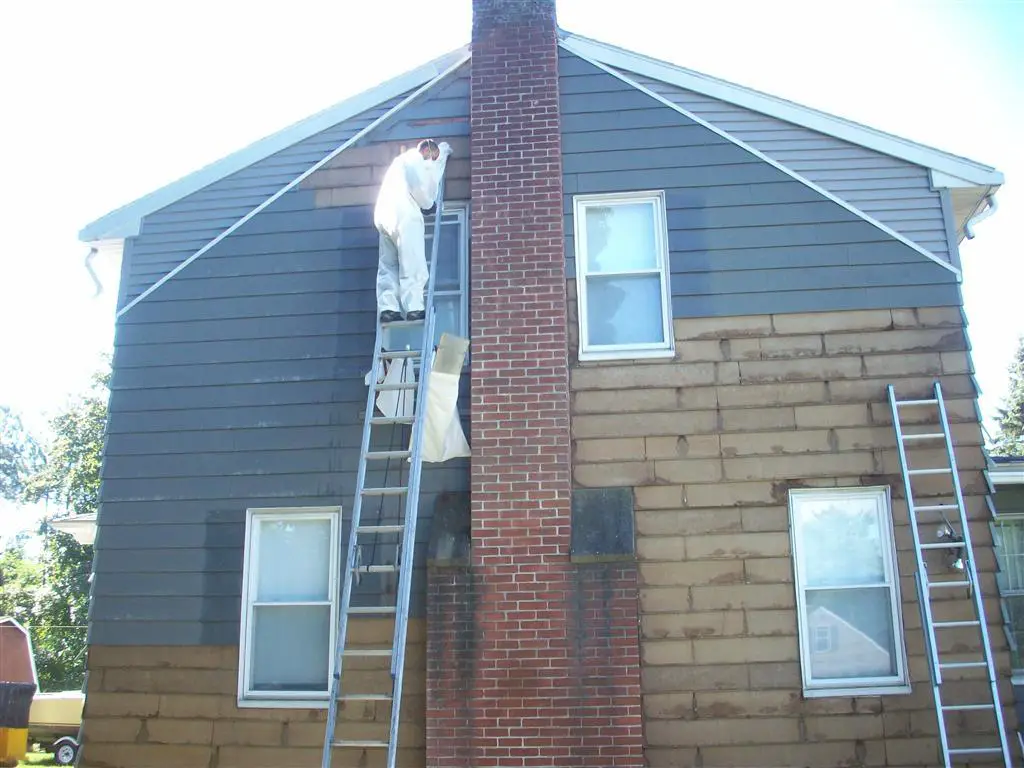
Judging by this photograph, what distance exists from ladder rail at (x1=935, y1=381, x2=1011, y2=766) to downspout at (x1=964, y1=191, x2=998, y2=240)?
1.92 meters

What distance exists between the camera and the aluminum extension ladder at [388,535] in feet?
19.0

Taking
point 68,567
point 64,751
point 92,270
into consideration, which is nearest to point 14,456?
point 68,567

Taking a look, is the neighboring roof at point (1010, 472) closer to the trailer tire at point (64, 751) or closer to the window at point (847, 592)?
the window at point (847, 592)

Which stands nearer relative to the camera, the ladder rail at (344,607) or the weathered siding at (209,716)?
the ladder rail at (344,607)

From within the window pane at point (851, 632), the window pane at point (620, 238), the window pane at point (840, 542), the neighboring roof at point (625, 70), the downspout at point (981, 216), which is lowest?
the window pane at point (851, 632)

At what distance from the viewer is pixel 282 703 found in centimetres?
715

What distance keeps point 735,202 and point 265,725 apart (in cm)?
566

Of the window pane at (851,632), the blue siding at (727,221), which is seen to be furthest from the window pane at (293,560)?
the window pane at (851,632)

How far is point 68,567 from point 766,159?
3249 centimetres

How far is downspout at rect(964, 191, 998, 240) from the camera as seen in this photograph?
26.1ft

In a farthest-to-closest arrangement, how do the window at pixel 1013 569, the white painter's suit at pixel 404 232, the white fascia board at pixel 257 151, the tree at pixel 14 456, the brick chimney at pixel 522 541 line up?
the tree at pixel 14 456, the window at pixel 1013 569, the white fascia board at pixel 257 151, the white painter's suit at pixel 404 232, the brick chimney at pixel 522 541

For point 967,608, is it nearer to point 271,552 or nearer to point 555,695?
point 555,695

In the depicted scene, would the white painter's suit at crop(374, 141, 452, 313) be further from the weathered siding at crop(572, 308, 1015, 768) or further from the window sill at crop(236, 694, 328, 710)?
the window sill at crop(236, 694, 328, 710)

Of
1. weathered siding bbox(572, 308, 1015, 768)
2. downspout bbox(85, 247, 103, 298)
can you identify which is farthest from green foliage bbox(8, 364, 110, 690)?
weathered siding bbox(572, 308, 1015, 768)
